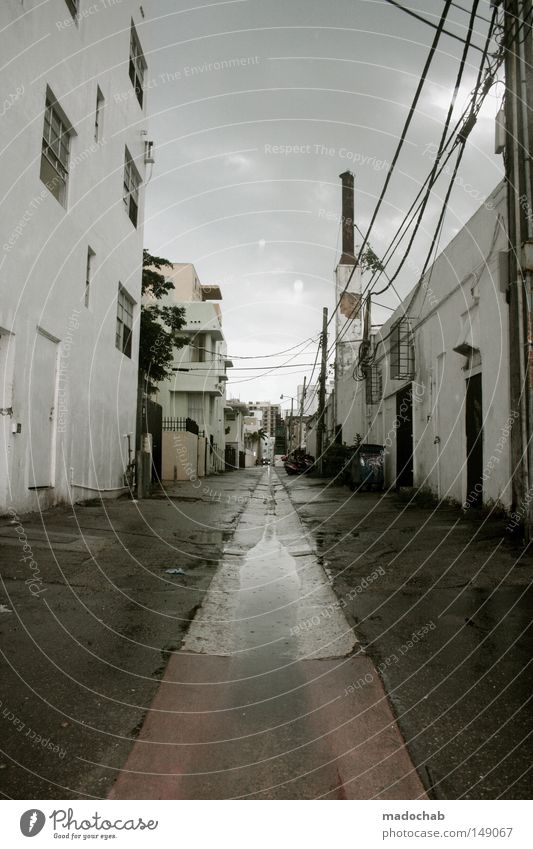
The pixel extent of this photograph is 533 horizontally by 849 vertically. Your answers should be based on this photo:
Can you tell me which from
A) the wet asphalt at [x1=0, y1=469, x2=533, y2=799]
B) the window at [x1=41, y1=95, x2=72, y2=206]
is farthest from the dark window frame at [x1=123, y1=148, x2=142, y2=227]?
the wet asphalt at [x1=0, y1=469, x2=533, y2=799]

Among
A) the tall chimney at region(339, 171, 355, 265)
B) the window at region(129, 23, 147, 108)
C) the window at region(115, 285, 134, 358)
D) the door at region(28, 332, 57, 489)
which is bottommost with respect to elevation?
the door at region(28, 332, 57, 489)

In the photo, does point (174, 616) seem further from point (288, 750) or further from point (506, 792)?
point (506, 792)

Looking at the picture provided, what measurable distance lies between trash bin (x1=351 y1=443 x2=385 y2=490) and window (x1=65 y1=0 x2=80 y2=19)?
1188 cm

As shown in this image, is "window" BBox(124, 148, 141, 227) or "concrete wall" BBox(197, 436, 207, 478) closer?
"window" BBox(124, 148, 141, 227)

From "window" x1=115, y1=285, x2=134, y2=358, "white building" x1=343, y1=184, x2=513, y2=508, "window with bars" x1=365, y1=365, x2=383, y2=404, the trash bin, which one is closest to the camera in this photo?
"white building" x1=343, y1=184, x2=513, y2=508

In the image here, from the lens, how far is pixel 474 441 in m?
9.52

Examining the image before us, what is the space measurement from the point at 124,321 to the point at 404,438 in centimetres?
805

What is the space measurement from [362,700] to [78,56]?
9796mm

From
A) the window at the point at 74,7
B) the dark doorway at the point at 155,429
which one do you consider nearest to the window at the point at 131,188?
the window at the point at 74,7

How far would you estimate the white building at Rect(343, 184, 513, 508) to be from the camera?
809 centimetres

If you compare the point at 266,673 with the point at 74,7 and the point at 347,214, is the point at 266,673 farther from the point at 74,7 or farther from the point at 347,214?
the point at 347,214

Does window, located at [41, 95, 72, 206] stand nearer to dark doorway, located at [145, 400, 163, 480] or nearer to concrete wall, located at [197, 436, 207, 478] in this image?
dark doorway, located at [145, 400, 163, 480]

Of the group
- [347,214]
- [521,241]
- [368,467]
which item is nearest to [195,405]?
[347,214]

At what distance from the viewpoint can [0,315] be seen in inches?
248
